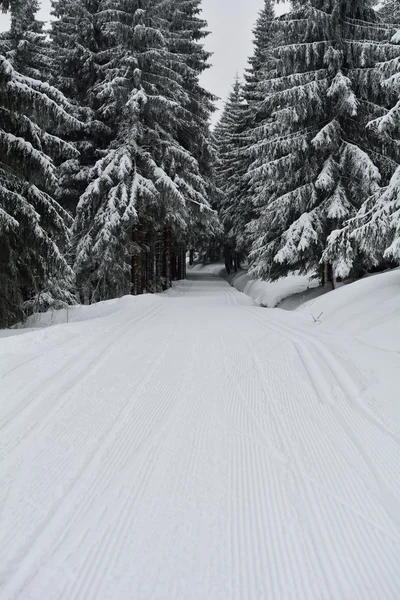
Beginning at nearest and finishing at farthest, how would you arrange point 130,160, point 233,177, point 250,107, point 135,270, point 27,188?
point 27,188 → point 130,160 → point 135,270 → point 250,107 → point 233,177

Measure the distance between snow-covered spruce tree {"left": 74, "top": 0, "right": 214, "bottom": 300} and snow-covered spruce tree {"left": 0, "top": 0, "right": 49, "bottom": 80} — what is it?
2.47m

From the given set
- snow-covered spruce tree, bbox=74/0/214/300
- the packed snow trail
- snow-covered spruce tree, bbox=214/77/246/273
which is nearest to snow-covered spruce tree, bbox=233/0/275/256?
snow-covered spruce tree, bbox=214/77/246/273

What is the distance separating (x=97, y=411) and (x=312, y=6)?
1381cm

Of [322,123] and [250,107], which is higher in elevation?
[250,107]

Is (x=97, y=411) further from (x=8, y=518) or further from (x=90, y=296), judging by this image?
(x=90, y=296)

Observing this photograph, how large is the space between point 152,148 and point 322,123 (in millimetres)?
6797

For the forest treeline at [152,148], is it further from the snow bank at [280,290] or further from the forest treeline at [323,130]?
the snow bank at [280,290]

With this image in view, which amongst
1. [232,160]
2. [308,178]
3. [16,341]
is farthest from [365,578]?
[232,160]

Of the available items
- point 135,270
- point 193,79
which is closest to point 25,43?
point 193,79

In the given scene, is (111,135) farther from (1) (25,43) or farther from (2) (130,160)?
(1) (25,43)

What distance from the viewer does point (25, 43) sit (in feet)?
43.8

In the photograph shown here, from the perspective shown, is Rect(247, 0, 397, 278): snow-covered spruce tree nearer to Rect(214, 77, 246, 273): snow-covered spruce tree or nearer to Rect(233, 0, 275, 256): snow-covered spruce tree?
Rect(233, 0, 275, 256): snow-covered spruce tree

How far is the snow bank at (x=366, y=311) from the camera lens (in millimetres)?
5941

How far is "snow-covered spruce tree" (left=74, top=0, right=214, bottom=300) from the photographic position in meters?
13.2
